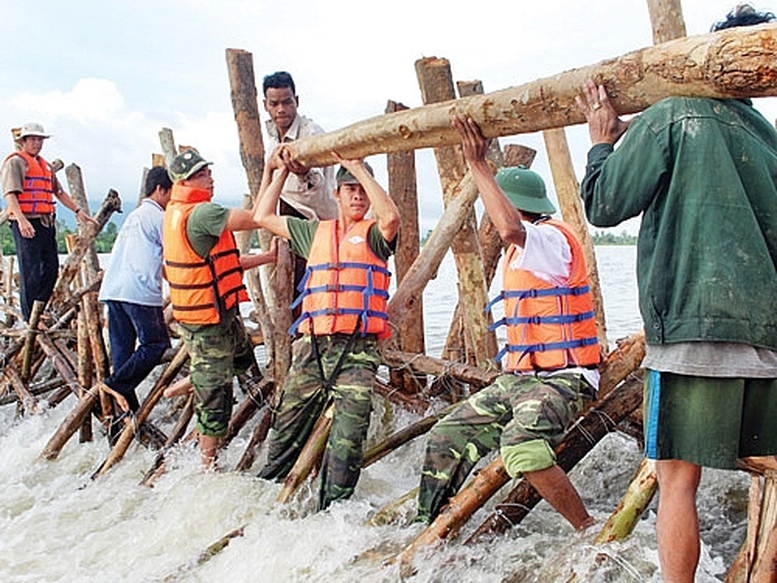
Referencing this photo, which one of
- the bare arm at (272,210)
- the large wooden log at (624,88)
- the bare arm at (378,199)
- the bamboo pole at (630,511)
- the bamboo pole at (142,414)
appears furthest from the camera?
the bamboo pole at (142,414)

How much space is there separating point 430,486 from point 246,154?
3476mm

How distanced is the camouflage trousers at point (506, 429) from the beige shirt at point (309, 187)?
2.35 meters

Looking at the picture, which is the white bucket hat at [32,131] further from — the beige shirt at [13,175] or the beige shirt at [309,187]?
the beige shirt at [309,187]

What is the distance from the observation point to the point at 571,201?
5.59m

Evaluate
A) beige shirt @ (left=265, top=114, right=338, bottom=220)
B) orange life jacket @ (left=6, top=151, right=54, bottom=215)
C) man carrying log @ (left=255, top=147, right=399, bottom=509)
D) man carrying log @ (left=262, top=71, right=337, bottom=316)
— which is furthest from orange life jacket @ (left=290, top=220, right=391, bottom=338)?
orange life jacket @ (left=6, top=151, right=54, bottom=215)

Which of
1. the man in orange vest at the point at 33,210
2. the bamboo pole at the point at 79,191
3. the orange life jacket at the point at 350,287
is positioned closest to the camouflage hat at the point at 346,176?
the orange life jacket at the point at 350,287

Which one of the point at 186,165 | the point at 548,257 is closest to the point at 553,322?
the point at 548,257

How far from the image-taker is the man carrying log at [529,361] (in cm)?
357

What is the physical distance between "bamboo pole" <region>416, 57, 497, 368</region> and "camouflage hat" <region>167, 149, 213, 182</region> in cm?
175

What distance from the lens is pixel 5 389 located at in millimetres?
9562

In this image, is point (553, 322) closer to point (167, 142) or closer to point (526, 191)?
point (526, 191)

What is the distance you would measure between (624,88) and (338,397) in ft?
8.83

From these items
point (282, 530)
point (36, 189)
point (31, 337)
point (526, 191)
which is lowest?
point (282, 530)

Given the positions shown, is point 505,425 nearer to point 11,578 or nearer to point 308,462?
point 308,462
